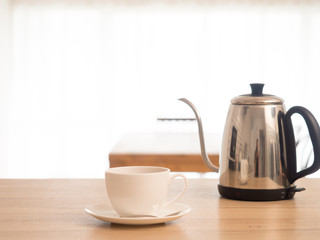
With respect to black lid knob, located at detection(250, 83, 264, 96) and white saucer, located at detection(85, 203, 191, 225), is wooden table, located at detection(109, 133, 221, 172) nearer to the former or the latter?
black lid knob, located at detection(250, 83, 264, 96)

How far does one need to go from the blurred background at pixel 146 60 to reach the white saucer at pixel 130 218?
366 centimetres

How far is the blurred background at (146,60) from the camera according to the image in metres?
4.49

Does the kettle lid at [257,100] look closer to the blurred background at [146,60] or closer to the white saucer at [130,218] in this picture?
the white saucer at [130,218]

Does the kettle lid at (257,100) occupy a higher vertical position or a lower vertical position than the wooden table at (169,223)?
higher

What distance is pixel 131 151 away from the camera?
225cm

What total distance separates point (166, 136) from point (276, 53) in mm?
2000

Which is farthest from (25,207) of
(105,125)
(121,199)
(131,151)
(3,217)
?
(105,125)

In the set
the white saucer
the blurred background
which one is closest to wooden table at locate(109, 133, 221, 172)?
the white saucer

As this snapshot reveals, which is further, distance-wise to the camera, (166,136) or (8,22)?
(8,22)

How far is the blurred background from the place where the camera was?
4488 mm

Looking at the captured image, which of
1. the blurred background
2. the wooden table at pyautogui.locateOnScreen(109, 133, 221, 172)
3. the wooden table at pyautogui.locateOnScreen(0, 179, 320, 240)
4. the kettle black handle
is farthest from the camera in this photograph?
the blurred background

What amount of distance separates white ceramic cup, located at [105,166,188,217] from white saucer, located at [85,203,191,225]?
2 cm

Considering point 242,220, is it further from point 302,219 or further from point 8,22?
point 8,22

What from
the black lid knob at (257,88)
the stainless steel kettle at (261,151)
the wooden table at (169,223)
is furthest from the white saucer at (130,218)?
the black lid knob at (257,88)
